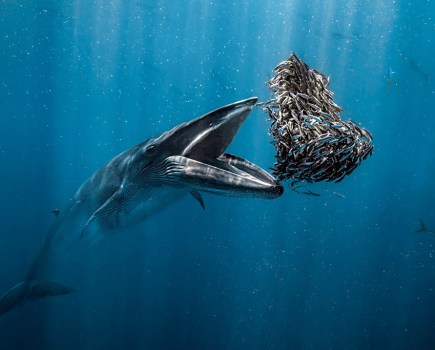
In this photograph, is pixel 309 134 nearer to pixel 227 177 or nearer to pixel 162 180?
pixel 227 177

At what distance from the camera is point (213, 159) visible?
3.37 meters

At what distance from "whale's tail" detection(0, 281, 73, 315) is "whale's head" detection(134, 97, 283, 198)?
588cm

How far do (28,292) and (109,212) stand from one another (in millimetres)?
4760

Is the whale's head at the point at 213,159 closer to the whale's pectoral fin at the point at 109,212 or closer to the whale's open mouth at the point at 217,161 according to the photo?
the whale's open mouth at the point at 217,161

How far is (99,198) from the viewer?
6262mm

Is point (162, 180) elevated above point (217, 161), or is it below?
below

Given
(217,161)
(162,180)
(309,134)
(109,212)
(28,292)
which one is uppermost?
(309,134)

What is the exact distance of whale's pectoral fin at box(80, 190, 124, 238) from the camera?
17.0ft

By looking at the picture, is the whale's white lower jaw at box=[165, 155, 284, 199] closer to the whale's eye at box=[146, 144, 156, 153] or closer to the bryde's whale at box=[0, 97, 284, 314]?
the bryde's whale at box=[0, 97, 284, 314]

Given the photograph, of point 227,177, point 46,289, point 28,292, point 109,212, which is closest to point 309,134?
point 227,177

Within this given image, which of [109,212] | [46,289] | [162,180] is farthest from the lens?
[46,289]

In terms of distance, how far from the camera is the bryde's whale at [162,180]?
9.78 ft

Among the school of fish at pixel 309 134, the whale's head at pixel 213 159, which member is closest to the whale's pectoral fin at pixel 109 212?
the whale's head at pixel 213 159

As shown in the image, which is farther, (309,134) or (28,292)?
(28,292)
